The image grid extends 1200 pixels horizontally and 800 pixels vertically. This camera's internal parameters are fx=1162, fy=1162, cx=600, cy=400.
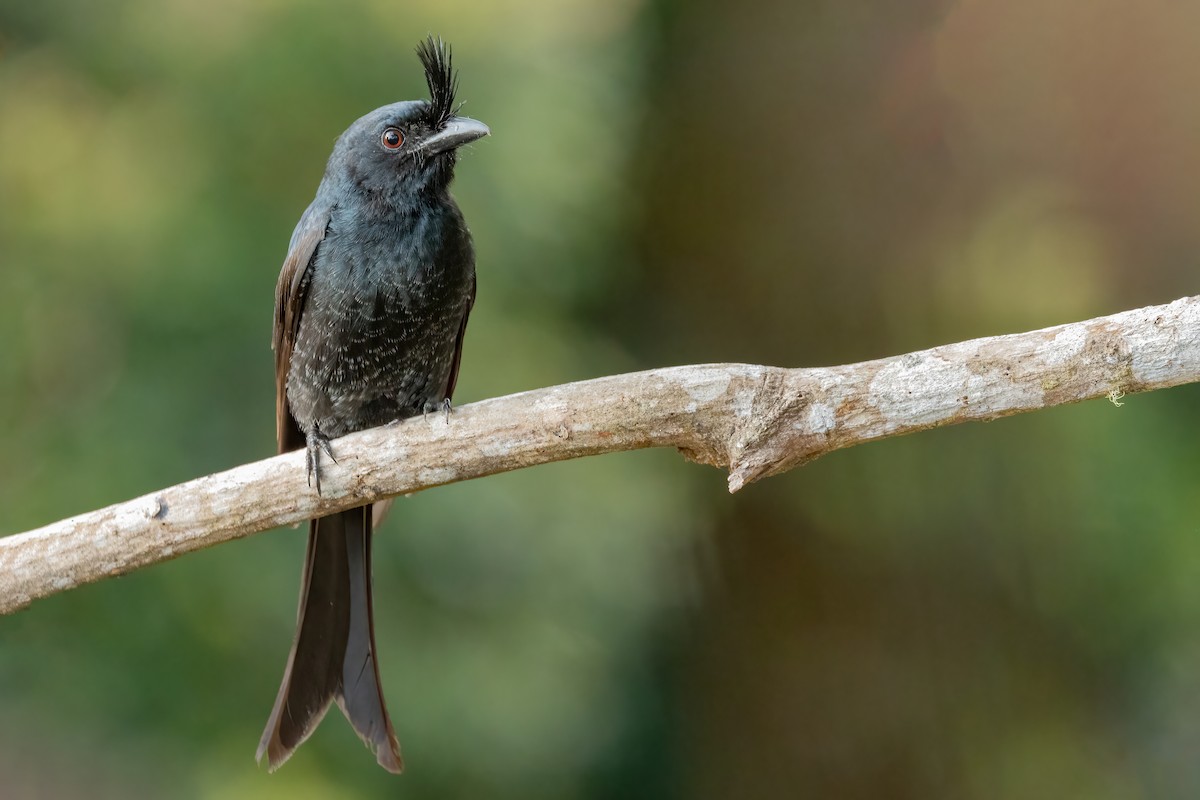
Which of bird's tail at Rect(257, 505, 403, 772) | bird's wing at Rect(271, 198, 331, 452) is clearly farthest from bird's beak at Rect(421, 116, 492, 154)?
bird's tail at Rect(257, 505, 403, 772)

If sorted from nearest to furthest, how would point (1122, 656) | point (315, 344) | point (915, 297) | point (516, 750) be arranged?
point (315, 344)
point (516, 750)
point (1122, 656)
point (915, 297)

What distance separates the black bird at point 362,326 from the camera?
9.76 ft

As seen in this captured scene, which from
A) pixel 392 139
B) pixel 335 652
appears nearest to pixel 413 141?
pixel 392 139

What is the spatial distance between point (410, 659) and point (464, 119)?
169 centimetres

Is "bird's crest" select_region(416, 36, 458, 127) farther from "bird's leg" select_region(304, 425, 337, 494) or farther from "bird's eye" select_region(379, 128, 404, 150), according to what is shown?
"bird's leg" select_region(304, 425, 337, 494)

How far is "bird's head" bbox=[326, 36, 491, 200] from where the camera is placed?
3135mm

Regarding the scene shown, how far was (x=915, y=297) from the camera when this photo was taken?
15.0 feet

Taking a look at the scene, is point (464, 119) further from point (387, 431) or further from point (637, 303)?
point (637, 303)

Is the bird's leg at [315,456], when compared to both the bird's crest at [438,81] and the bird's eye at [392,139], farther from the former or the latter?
the bird's crest at [438,81]

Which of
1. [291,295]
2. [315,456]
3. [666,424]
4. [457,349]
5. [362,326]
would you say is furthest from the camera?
[457,349]

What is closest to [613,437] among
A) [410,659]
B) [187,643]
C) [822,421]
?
[822,421]

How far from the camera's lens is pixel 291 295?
3.11 meters

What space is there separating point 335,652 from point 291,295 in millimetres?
950

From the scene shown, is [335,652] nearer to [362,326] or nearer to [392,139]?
[362,326]
